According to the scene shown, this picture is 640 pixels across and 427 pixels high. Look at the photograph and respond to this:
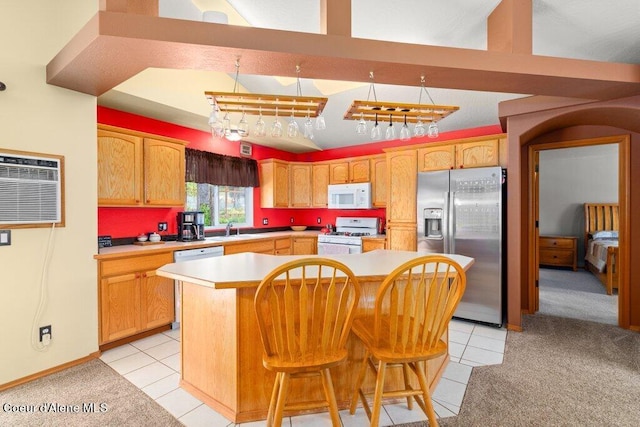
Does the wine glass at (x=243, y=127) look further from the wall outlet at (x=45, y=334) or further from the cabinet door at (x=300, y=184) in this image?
the cabinet door at (x=300, y=184)

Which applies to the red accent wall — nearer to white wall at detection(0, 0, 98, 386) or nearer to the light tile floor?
white wall at detection(0, 0, 98, 386)

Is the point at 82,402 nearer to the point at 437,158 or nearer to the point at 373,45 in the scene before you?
the point at 373,45

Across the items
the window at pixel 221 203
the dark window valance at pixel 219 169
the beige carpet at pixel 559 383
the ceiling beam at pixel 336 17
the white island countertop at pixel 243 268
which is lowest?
the beige carpet at pixel 559 383

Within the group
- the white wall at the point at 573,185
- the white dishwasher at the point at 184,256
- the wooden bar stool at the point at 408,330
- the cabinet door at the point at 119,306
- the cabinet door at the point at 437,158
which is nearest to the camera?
the wooden bar stool at the point at 408,330

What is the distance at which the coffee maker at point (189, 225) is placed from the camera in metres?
3.89

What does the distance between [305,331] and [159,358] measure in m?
1.93

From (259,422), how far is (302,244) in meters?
3.37

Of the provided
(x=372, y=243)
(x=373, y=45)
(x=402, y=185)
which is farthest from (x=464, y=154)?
(x=373, y=45)

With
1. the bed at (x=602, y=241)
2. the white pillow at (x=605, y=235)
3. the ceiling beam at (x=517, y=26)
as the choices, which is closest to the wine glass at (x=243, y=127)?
the ceiling beam at (x=517, y=26)

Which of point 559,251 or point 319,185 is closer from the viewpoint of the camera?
point 319,185

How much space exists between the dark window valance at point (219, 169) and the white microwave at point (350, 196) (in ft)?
4.30

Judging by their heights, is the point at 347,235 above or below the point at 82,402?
above

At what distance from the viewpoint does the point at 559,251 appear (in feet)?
20.5

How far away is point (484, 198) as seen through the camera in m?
3.47
